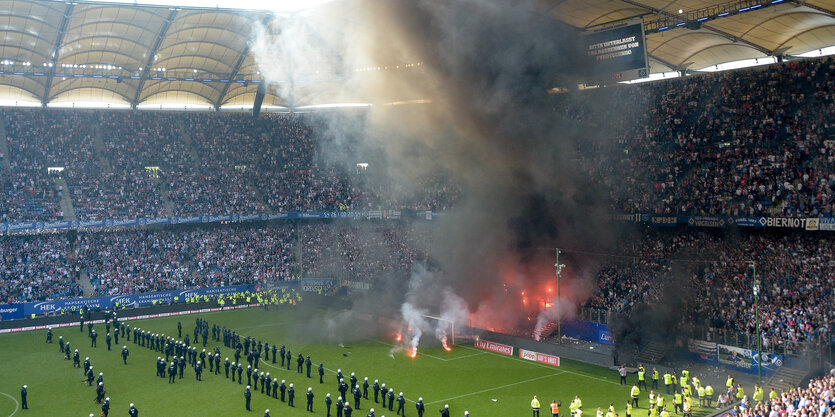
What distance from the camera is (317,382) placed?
74.4ft

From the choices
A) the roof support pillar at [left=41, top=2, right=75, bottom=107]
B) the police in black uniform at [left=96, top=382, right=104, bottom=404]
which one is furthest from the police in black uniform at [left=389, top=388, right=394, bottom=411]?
the roof support pillar at [left=41, top=2, right=75, bottom=107]

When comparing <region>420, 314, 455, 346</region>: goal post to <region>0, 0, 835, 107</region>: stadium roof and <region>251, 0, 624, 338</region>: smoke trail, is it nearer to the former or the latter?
<region>251, 0, 624, 338</region>: smoke trail

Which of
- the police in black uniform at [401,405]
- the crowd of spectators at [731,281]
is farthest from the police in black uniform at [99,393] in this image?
the crowd of spectators at [731,281]

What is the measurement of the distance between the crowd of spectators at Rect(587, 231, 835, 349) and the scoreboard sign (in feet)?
24.3

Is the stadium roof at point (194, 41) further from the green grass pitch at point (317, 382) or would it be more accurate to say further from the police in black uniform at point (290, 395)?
the police in black uniform at point (290, 395)

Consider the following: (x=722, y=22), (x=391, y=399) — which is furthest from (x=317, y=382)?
(x=722, y=22)

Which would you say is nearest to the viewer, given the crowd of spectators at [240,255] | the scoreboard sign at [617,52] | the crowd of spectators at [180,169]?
the scoreboard sign at [617,52]

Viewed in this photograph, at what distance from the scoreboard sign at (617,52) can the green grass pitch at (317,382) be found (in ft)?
39.0

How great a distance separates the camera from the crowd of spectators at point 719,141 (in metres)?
25.4

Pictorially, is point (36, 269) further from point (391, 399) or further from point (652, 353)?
point (652, 353)

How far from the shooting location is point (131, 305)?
34.8 meters

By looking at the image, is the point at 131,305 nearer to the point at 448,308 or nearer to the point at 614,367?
the point at 448,308

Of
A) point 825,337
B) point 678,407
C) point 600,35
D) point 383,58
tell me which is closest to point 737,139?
point 600,35

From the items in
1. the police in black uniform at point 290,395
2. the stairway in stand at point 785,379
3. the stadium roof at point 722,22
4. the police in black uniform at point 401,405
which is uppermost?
the stadium roof at point 722,22
